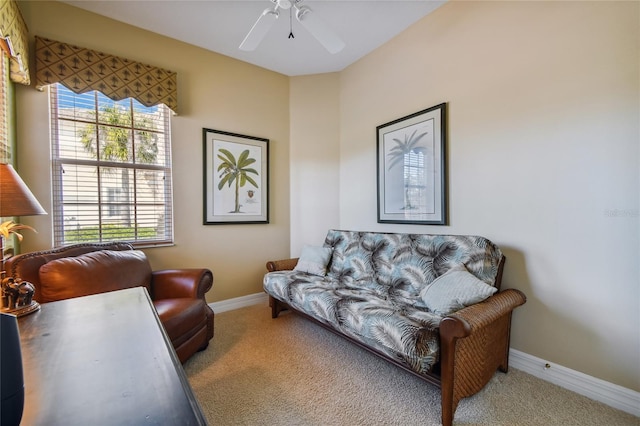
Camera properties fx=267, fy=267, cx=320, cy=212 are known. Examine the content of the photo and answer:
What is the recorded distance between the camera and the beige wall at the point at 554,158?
154 centimetres

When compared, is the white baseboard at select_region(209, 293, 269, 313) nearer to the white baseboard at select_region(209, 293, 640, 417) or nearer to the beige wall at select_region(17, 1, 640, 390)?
the beige wall at select_region(17, 1, 640, 390)

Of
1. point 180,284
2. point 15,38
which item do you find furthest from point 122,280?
point 15,38

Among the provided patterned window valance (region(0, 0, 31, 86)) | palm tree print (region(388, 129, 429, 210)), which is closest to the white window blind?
patterned window valance (region(0, 0, 31, 86))

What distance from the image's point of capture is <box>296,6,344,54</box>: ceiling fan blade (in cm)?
176

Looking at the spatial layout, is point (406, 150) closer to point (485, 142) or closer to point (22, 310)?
point (485, 142)

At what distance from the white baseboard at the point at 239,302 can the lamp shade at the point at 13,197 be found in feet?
6.68

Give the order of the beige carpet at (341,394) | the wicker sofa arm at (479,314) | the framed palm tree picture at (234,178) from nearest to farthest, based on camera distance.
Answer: the wicker sofa arm at (479,314) < the beige carpet at (341,394) < the framed palm tree picture at (234,178)

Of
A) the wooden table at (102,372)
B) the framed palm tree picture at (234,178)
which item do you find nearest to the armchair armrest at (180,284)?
the framed palm tree picture at (234,178)

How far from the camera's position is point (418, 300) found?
2047 millimetres

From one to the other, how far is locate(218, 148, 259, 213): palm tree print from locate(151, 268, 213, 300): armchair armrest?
1063mm

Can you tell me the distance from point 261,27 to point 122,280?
6.98 ft

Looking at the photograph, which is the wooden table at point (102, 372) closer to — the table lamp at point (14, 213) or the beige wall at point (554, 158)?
the table lamp at point (14, 213)

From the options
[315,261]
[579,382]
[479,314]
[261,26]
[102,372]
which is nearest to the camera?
[102,372]

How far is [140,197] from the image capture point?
105 inches
